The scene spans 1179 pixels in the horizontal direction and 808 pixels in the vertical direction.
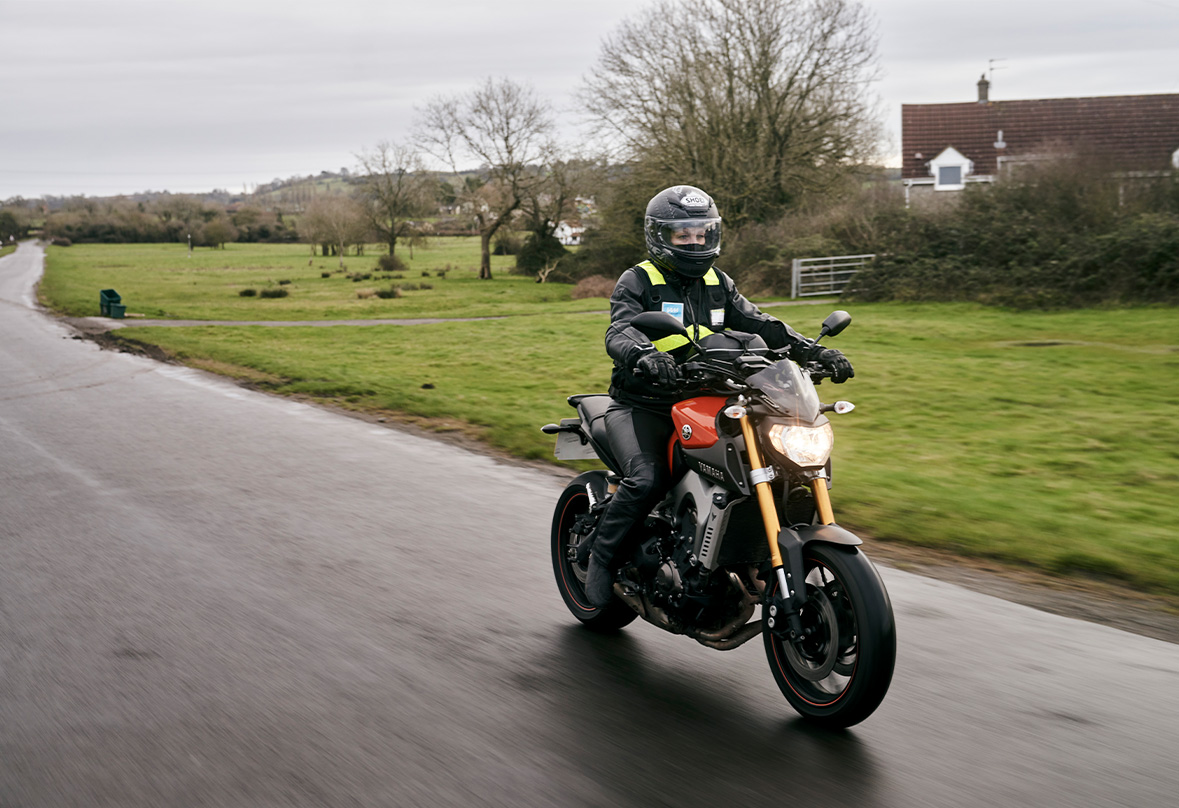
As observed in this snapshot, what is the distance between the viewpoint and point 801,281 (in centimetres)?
3247

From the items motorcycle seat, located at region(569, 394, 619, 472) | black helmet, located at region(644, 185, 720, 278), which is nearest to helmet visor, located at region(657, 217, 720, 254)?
black helmet, located at region(644, 185, 720, 278)

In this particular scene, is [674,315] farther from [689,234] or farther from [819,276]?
[819,276]

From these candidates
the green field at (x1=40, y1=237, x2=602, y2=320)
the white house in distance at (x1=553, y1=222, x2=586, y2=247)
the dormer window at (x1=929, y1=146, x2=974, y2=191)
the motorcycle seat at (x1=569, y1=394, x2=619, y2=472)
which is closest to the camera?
the motorcycle seat at (x1=569, y1=394, x2=619, y2=472)

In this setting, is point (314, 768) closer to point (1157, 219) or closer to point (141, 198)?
point (1157, 219)

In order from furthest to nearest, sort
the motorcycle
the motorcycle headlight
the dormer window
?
the dormer window
the motorcycle headlight
the motorcycle

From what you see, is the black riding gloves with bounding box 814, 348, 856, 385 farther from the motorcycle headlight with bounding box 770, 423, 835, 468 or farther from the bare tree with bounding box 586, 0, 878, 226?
the bare tree with bounding box 586, 0, 878, 226

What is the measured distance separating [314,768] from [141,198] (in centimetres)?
16468

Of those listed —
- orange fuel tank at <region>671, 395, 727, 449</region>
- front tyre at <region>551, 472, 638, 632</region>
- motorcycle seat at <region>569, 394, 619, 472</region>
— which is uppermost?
orange fuel tank at <region>671, 395, 727, 449</region>

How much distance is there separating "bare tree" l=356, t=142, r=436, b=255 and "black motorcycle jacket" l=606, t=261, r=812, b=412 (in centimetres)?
6627

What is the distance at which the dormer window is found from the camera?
54812mm

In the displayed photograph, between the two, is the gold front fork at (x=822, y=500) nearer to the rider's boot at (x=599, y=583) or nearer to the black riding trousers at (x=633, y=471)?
the black riding trousers at (x=633, y=471)

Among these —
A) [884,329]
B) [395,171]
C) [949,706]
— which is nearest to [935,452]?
[949,706]

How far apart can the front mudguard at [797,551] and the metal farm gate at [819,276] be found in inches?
1154

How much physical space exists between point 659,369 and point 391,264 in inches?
2546
